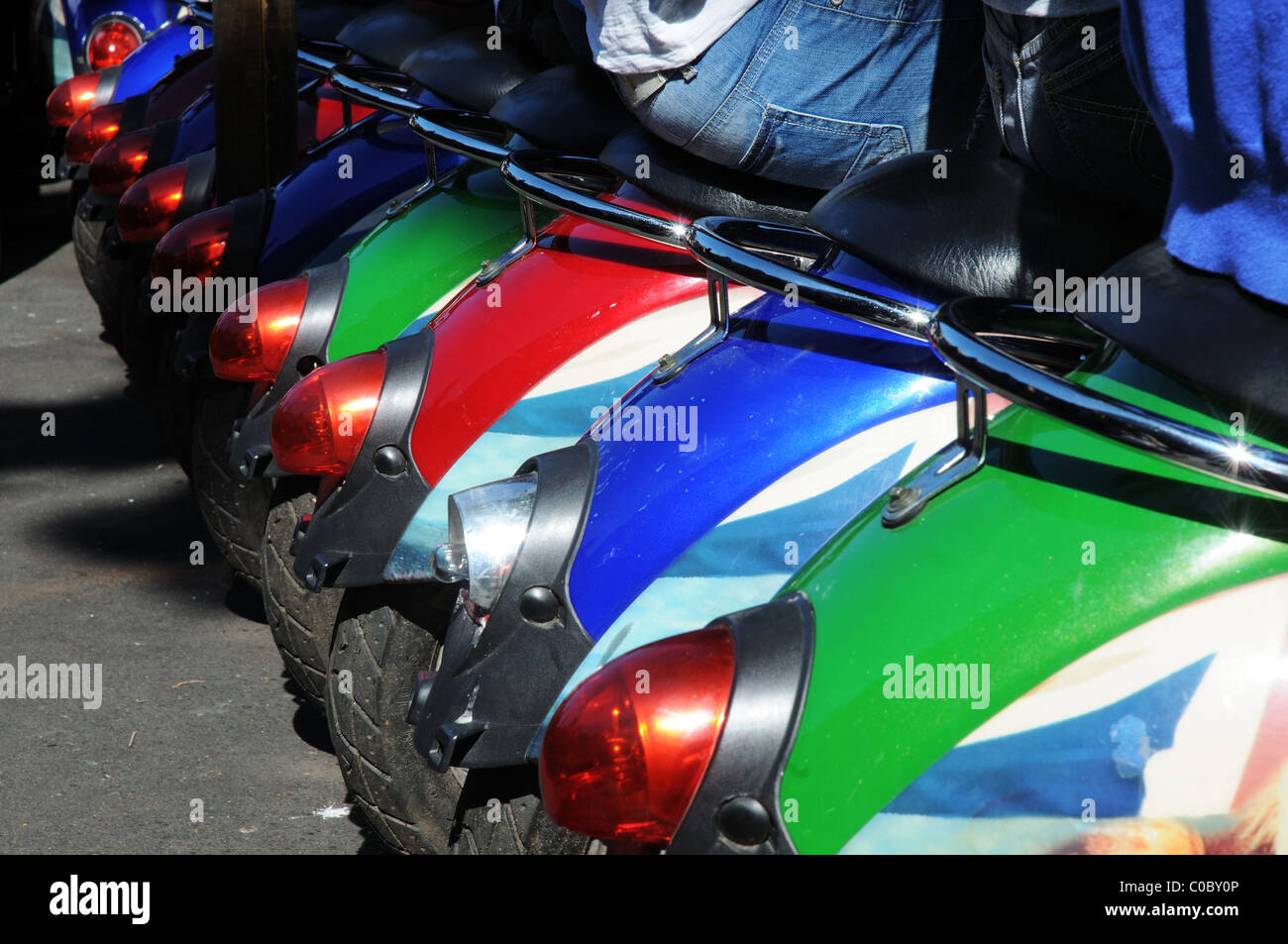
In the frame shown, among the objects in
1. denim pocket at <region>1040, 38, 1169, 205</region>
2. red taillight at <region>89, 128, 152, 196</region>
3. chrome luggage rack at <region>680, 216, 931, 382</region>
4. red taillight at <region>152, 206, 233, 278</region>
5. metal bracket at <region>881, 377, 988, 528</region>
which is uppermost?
denim pocket at <region>1040, 38, 1169, 205</region>

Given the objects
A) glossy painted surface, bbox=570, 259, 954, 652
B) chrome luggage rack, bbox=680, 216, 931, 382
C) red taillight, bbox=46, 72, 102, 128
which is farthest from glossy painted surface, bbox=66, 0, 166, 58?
glossy painted surface, bbox=570, 259, 954, 652

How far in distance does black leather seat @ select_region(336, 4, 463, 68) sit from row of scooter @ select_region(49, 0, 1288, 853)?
46 centimetres

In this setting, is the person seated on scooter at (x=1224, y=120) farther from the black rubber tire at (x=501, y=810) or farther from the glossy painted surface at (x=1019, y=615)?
the black rubber tire at (x=501, y=810)

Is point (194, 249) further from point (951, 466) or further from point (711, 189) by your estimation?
point (951, 466)

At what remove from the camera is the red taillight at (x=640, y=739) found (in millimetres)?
1231

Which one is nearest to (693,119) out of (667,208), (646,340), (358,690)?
(667,208)

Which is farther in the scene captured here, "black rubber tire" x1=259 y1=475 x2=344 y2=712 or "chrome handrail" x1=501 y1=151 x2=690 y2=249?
"black rubber tire" x1=259 y1=475 x2=344 y2=712

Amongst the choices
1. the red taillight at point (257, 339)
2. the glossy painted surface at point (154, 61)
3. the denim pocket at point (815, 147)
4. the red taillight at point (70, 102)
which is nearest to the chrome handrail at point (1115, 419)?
the denim pocket at point (815, 147)

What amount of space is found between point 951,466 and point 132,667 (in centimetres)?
272

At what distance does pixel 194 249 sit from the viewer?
3502mm

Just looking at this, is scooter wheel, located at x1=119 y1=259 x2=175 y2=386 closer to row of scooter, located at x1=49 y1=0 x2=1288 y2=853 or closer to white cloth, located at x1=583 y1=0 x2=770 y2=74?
row of scooter, located at x1=49 y1=0 x2=1288 y2=853

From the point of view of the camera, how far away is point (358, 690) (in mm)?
2406

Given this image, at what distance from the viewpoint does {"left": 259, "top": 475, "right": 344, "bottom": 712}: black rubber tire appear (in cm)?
288
